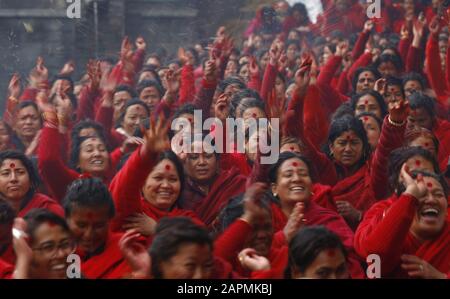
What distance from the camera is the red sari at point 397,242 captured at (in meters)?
4.01

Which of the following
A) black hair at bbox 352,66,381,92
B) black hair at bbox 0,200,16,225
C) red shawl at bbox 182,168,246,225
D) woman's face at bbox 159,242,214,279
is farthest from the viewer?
black hair at bbox 352,66,381,92

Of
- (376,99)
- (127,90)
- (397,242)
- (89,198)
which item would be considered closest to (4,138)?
(127,90)

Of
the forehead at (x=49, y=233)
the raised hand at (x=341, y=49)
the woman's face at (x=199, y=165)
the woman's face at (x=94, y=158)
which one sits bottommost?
the forehead at (x=49, y=233)

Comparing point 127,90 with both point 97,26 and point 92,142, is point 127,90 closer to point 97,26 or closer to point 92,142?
point 92,142

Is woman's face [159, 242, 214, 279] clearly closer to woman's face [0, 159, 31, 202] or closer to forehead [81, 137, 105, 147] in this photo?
woman's face [0, 159, 31, 202]

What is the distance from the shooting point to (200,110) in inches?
247

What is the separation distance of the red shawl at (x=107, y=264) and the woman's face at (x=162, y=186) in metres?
0.45

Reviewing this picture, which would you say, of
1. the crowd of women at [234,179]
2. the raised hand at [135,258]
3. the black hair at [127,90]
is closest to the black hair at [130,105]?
the crowd of women at [234,179]

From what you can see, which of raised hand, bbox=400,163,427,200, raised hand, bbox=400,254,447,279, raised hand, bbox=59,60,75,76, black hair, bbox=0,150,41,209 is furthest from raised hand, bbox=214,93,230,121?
raised hand, bbox=59,60,75,76

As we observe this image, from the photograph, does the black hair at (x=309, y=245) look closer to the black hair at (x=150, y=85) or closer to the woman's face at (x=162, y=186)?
the woman's face at (x=162, y=186)

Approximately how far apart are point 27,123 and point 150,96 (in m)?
1.11

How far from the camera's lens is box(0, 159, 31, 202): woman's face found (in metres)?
4.77

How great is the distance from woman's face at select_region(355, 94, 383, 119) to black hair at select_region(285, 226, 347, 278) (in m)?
2.67
